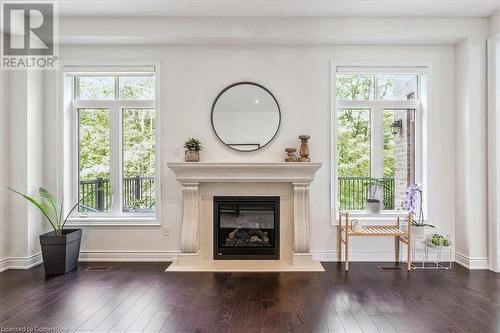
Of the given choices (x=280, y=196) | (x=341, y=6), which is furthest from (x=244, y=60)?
(x=280, y=196)

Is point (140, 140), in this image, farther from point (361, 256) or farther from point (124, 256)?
point (361, 256)

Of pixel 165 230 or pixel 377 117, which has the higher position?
pixel 377 117

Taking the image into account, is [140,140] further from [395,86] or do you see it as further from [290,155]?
[395,86]

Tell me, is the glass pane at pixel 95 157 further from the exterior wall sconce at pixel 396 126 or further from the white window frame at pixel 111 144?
the exterior wall sconce at pixel 396 126

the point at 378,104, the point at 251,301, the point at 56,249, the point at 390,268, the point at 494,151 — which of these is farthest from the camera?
the point at 378,104

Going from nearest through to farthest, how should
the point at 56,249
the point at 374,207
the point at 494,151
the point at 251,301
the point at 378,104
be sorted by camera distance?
the point at 251,301, the point at 56,249, the point at 494,151, the point at 374,207, the point at 378,104

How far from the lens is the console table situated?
3.52 m

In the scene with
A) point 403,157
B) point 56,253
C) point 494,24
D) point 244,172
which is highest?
point 494,24

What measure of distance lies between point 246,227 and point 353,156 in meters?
1.66

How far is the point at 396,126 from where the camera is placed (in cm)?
409

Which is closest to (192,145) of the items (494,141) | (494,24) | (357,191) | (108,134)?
(108,134)

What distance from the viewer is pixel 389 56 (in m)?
3.91

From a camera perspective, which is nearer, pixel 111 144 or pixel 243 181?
pixel 243 181

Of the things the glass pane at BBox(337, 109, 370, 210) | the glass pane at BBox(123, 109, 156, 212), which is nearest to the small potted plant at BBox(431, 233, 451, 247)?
the glass pane at BBox(337, 109, 370, 210)
